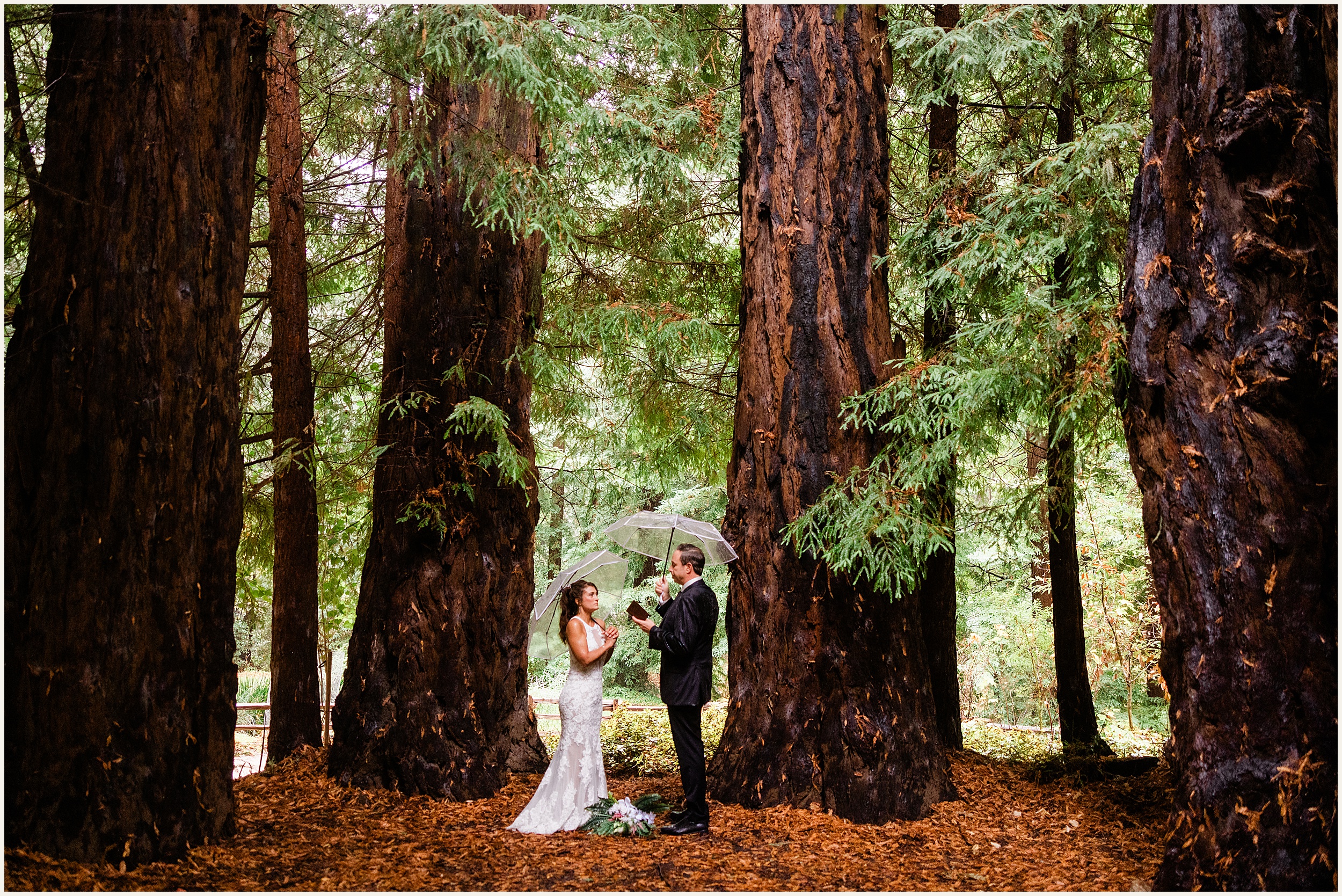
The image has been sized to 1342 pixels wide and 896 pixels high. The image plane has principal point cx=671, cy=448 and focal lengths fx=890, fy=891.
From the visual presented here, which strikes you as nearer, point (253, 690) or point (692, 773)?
point (692, 773)

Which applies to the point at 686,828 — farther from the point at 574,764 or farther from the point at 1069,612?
the point at 1069,612

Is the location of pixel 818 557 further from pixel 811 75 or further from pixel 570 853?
pixel 811 75

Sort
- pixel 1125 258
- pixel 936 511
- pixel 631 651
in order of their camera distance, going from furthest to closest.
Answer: pixel 631 651 → pixel 936 511 → pixel 1125 258

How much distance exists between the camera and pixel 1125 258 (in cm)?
506

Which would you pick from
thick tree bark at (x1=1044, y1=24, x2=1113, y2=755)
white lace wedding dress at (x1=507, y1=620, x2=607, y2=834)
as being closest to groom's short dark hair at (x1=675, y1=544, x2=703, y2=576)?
white lace wedding dress at (x1=507, y1=620, x2=607, y2=834)

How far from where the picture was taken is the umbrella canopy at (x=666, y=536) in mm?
6336

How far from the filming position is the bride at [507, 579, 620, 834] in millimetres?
5926

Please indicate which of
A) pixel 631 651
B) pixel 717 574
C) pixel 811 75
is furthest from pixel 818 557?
pixel 631 651

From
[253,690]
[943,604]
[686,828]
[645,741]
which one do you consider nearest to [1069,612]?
[943,604]

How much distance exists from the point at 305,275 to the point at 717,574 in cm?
1040

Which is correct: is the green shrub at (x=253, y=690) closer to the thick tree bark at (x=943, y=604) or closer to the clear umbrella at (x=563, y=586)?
the clear umbrella at (x=563, y=586)

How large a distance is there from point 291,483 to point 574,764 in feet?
11.7

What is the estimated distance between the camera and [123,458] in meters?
4.52

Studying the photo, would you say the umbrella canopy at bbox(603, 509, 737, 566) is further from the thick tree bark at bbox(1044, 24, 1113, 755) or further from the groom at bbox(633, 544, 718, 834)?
the thick tree bark at bbox(1044, 24, 1113, 755)
